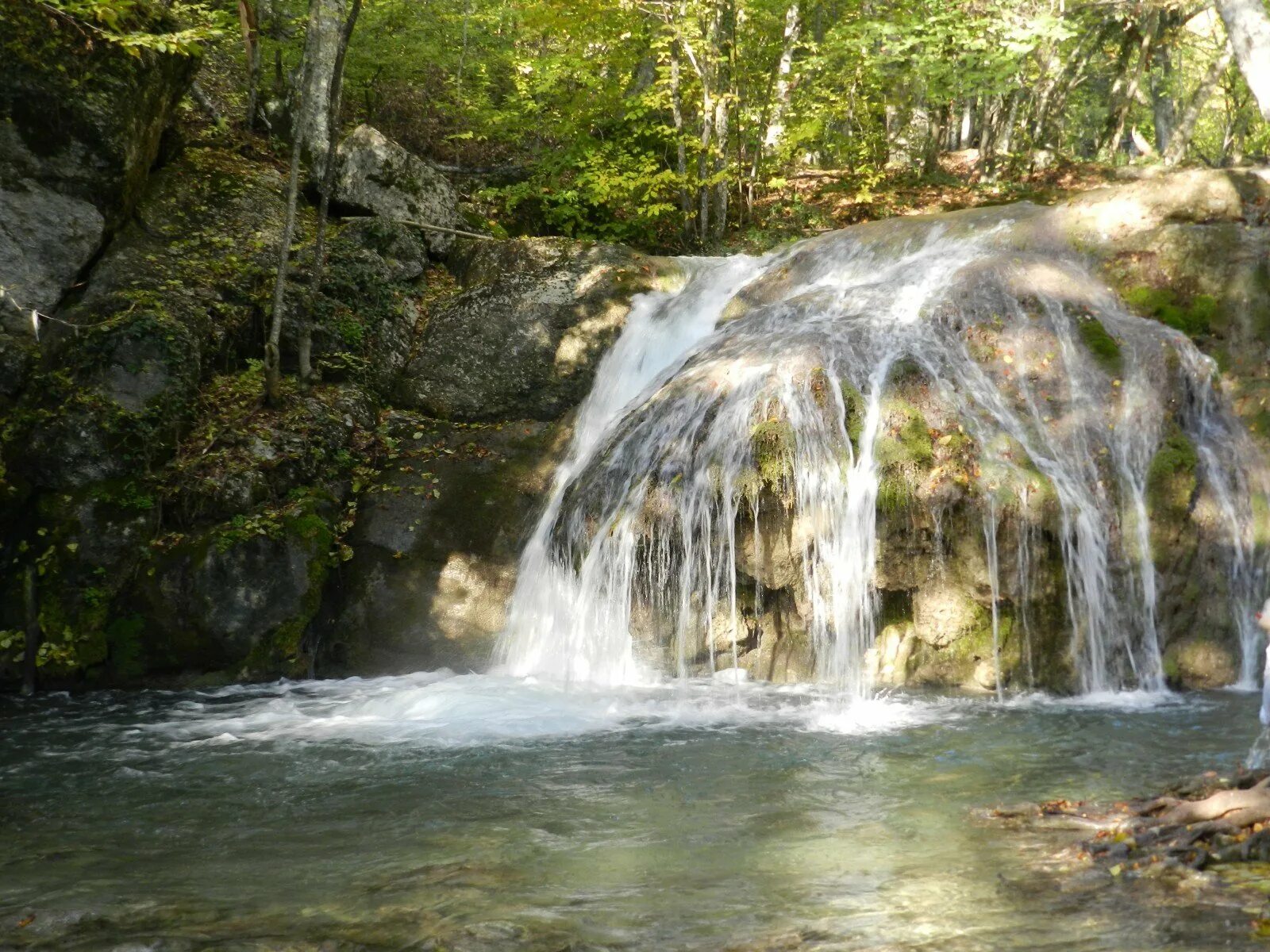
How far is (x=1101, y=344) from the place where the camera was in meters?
9.48

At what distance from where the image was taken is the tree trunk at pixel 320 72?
1216 cm

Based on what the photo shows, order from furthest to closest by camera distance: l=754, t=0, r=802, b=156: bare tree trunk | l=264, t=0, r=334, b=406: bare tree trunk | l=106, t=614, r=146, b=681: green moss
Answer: l=754, t=0, r=802, b=156: bare tree trunk
l=264, t=0, r=334, b=406: bare tree trunk
l=106, t=614, r=146, b=681: green moss

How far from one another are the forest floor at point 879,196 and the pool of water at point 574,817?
30.4 feet

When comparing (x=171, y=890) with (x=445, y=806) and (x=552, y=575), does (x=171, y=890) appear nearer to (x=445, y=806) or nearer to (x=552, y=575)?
(x=445, y=806)

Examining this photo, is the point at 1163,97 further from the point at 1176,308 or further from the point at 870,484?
the point at 870,484

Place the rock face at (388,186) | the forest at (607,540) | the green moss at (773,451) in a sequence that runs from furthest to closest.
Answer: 1. the rock face at (388,186)
2. the green moss at (773,451)
3. the forest at (607,540)

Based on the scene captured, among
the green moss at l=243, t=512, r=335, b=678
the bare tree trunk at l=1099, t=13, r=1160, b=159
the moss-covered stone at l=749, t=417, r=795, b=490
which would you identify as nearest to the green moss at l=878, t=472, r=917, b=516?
the moss-covered stone at l=749, t=417, r=795, b=490

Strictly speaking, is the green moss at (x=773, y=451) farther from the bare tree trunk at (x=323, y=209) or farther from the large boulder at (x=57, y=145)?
the large boulder at (x=57, y=145)

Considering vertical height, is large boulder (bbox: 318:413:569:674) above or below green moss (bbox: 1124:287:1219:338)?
below

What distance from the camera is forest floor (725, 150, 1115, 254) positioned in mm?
15719

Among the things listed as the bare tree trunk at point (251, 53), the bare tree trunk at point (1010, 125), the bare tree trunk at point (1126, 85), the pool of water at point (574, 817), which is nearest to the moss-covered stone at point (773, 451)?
the pool of water at point (574, 817)

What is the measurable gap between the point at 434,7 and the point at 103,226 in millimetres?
9189

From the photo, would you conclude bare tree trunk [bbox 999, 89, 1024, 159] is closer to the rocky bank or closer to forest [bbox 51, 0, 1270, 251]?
forest [bbox 51, 0, 1270, 251]

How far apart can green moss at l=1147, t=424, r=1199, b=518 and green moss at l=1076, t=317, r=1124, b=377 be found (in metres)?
0.95
